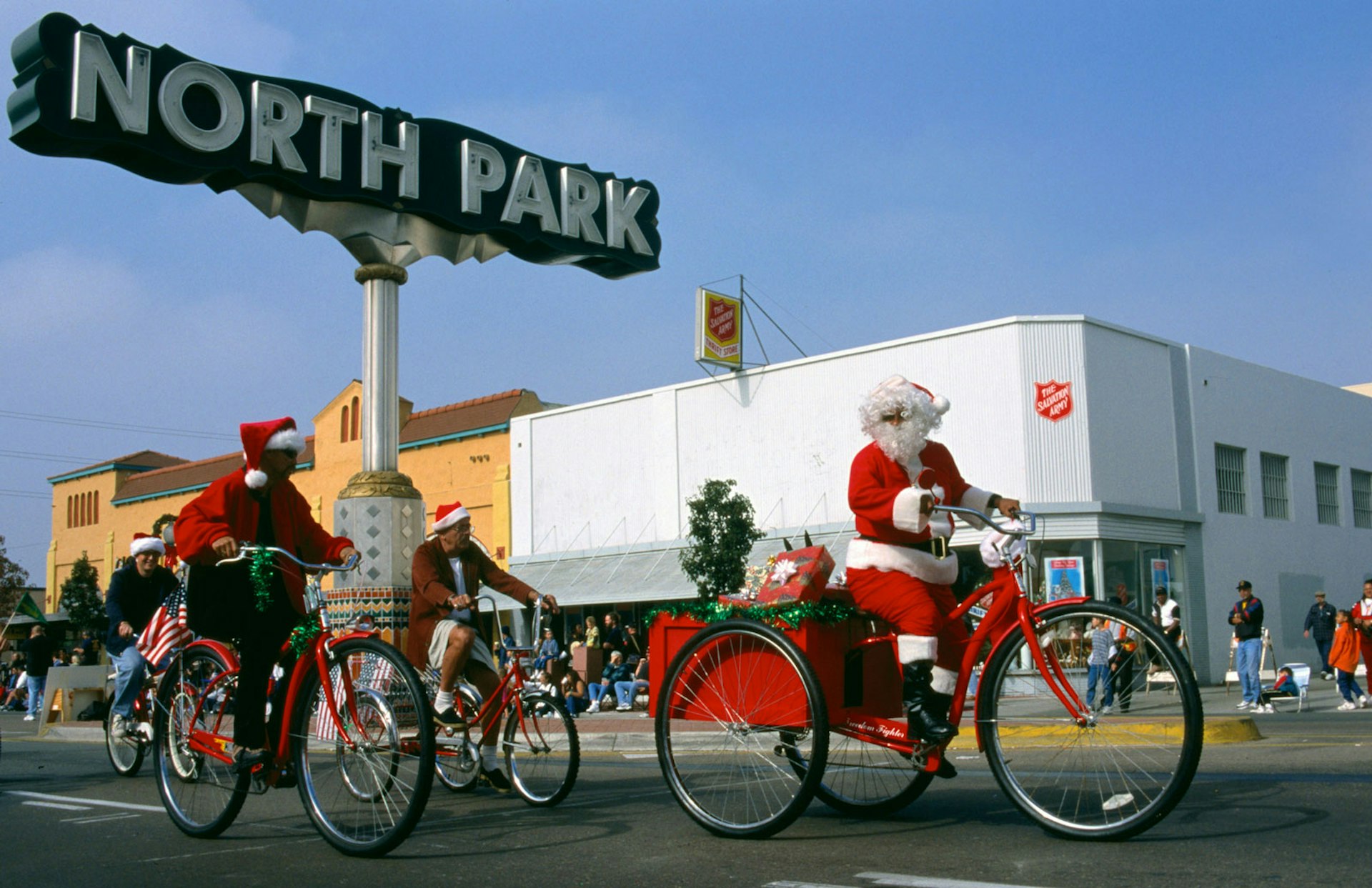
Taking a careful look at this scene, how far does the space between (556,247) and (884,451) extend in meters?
11.7

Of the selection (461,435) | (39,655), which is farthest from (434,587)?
(461,435)

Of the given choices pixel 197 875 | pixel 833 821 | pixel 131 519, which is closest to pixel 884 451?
pixel 833 821

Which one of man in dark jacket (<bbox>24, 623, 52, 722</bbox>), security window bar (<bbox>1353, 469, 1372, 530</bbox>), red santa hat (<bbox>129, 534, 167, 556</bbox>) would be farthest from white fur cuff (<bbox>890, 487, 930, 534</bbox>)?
security window bar (<bbox>1353, 469, 1372, 530</bbox>)

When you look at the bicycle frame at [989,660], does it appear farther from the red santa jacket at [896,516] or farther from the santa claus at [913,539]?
the red santa jacket at [896,516]

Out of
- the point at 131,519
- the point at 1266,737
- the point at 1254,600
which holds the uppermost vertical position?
the point at 131,519

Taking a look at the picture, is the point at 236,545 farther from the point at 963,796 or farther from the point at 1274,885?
the point at 1274,885

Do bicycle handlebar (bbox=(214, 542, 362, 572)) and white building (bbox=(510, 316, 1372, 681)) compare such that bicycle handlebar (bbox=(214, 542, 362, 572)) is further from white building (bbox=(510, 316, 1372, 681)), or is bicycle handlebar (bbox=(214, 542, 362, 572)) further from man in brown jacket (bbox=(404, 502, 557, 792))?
white building (bbox=(510, 316, 1372, 681))

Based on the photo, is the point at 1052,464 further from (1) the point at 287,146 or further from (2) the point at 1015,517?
(2) the point at 1015,517

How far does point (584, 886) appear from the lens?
13.0ft

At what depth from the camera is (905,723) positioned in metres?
4.64

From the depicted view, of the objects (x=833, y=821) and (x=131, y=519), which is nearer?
(x=833, y=821)

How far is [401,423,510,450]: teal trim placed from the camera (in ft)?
131

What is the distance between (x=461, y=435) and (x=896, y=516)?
3745cm

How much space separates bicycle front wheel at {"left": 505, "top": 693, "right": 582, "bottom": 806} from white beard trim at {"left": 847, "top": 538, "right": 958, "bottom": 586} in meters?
2.11
